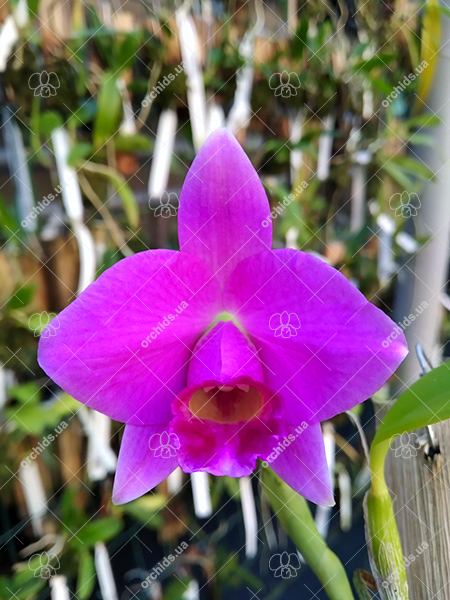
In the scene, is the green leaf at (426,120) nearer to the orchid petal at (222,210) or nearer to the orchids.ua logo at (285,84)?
the orchids.ua logo at (285,84)

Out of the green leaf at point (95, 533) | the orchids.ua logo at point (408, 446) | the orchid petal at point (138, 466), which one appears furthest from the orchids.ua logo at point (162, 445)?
the green leaf at point (95, 533)

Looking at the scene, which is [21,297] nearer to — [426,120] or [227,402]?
[227,402]

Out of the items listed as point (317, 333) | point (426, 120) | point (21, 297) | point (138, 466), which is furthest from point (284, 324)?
point (426, 120)

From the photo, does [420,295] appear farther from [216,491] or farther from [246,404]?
[246,404]

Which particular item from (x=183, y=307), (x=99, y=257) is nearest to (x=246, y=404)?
(x=183, y=307)

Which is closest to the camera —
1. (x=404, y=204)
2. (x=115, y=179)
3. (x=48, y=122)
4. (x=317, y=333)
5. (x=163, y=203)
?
(x=317, y=333)
